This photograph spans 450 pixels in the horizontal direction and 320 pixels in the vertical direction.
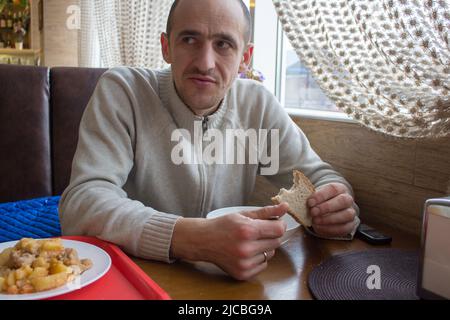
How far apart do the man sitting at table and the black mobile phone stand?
0.03 m

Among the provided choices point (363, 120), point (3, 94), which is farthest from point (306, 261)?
point (3, 94)

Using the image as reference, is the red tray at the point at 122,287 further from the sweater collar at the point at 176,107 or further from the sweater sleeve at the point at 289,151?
the sweater sleeve at the point at 289,151

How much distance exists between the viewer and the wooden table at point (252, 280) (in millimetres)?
725

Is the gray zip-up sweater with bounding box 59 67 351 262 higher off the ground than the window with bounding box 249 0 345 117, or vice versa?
the window with bounding box 249 0 345 117

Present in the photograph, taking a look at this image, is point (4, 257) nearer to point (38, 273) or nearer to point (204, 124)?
point (38, 273)

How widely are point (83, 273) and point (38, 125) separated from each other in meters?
1.33

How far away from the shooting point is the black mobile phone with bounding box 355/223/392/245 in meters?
1.04

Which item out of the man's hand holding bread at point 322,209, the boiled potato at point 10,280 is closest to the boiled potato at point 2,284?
the boiled potato at point 10,280

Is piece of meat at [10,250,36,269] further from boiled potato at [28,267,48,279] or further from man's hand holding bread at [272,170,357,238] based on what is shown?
man's hand holding bread at [272,170,357,238]

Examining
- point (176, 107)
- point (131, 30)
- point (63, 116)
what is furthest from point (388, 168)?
point (131, 30)

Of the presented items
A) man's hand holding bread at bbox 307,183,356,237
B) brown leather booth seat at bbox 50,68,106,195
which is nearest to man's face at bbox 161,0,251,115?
man's hand holding bread at bbox 307,183,356,237

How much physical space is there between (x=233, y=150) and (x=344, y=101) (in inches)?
14.8

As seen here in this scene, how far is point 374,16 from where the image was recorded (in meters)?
1.06
